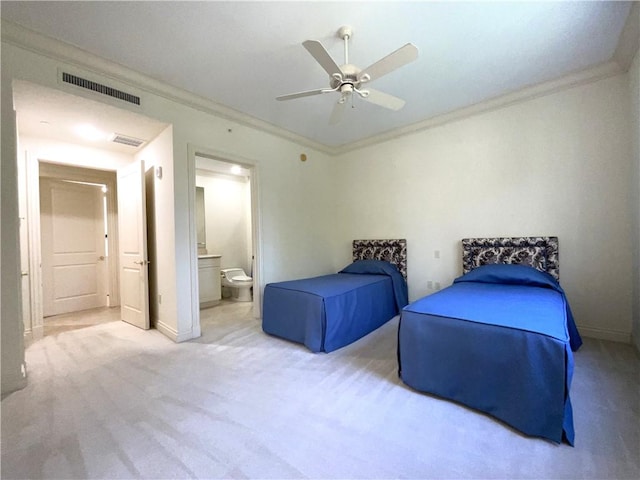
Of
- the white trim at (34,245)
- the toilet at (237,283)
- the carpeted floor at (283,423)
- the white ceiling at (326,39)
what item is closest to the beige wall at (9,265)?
the carpeted floor at (283,423)

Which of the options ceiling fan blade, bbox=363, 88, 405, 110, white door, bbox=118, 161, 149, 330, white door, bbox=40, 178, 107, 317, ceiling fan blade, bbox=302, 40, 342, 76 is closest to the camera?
ceiling fan blade, bbox=302, 40, 342, 76

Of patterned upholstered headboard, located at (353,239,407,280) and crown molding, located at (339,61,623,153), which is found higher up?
crown molding, located at (339,61,623,153)

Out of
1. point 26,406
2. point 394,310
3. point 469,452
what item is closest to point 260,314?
point 394,310

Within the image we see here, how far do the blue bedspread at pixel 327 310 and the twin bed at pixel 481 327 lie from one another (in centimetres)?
1

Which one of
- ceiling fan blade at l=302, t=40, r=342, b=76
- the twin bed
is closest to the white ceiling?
ceiling fan blade at l=302, t=40, r=342, b=76

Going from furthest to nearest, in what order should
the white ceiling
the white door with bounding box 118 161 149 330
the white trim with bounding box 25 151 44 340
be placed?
the white door with bounding box 118 161 149 330 → the white trim with bounding box 25 151 44 340 → the white ceiling

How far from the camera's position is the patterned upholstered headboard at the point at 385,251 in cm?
405

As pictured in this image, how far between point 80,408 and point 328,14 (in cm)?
329

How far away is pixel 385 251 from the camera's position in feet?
13.9

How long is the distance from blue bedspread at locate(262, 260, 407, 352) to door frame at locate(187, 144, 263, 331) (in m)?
0.62

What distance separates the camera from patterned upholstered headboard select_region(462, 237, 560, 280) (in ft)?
9.56

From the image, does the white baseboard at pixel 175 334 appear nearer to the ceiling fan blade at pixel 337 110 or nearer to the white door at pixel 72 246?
the white door at pixel 72 246

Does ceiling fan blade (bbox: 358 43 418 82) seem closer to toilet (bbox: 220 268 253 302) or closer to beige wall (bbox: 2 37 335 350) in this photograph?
beige wall (bbox: 2 37 335 350)

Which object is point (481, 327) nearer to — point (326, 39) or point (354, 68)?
point (354, 68)
